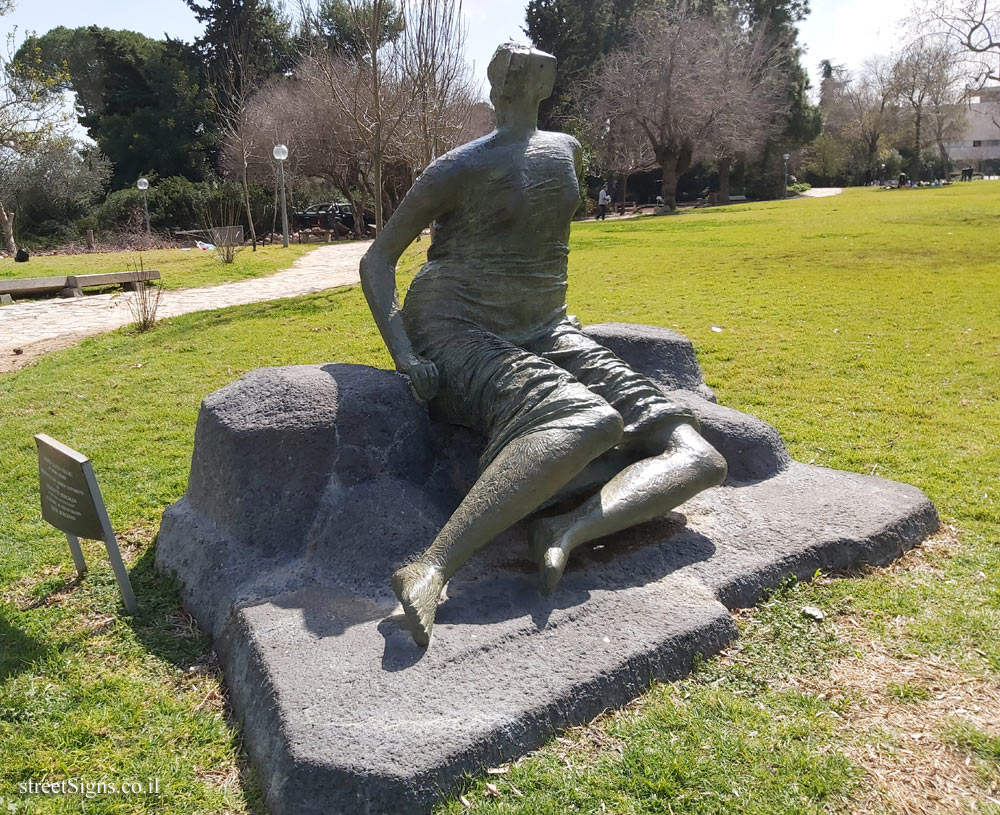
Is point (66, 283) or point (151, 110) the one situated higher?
point (151, 110)

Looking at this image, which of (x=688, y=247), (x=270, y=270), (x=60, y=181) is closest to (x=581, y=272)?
(x=688, y=247)

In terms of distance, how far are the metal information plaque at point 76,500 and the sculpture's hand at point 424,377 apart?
1.24 m

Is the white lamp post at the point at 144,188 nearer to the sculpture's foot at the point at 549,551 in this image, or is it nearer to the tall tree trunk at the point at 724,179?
the sculpture's foot at the point at 549,551

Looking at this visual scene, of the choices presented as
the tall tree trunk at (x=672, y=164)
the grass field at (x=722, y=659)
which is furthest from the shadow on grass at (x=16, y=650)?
the tall tree trunk at (x=672, y=164)

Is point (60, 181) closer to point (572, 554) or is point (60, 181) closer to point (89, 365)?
point (89, 365)

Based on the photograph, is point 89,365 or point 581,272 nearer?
point 89,365

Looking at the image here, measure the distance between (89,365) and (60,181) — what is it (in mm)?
23468

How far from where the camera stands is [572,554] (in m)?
3.01

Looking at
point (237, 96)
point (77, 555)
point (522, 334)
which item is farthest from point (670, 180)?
point (77, 555)

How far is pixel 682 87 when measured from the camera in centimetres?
2800

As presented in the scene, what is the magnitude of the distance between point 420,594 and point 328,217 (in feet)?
90.2

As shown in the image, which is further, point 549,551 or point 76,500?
point 76,500

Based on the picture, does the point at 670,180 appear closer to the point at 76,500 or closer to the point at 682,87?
the point at 682,87

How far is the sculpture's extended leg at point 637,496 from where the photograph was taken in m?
2.72
